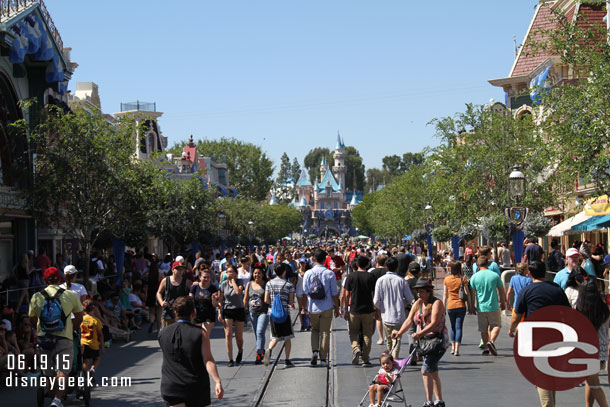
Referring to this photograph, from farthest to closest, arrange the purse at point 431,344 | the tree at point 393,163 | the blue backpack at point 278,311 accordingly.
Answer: the tree at point 393,163, the blue backpack at point 278,311, the purse at point 431,344

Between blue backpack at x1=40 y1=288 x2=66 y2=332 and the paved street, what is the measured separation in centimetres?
133

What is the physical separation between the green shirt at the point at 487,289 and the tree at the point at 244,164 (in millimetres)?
77014

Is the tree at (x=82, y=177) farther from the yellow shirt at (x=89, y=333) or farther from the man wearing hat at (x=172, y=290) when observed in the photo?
the yellow shirt at (x=89, y=333)

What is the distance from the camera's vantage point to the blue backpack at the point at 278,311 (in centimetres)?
1245

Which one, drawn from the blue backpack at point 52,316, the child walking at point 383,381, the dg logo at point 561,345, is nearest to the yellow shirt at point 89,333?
the blue backpack at point 52,316

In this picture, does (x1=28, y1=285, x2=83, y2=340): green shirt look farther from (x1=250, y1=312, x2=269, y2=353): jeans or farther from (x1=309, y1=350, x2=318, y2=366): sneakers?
(x1=309, y1=350, x2=318, y2=366): sneakers

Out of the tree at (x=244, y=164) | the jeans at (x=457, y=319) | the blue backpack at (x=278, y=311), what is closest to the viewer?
the blue backpack at (x=278, y=311)

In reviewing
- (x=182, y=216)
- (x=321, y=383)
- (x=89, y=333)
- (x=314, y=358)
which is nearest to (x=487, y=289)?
(x=314, y=358)

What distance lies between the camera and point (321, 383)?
1105 centimetres

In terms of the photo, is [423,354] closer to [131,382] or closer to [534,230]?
[131,382]

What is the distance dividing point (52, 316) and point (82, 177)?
11.0 meters

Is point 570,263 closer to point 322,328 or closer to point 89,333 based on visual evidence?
point 322,328

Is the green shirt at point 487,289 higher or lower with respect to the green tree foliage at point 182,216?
lower

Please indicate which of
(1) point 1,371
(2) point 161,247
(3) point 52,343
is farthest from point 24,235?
(2) point 161,247
